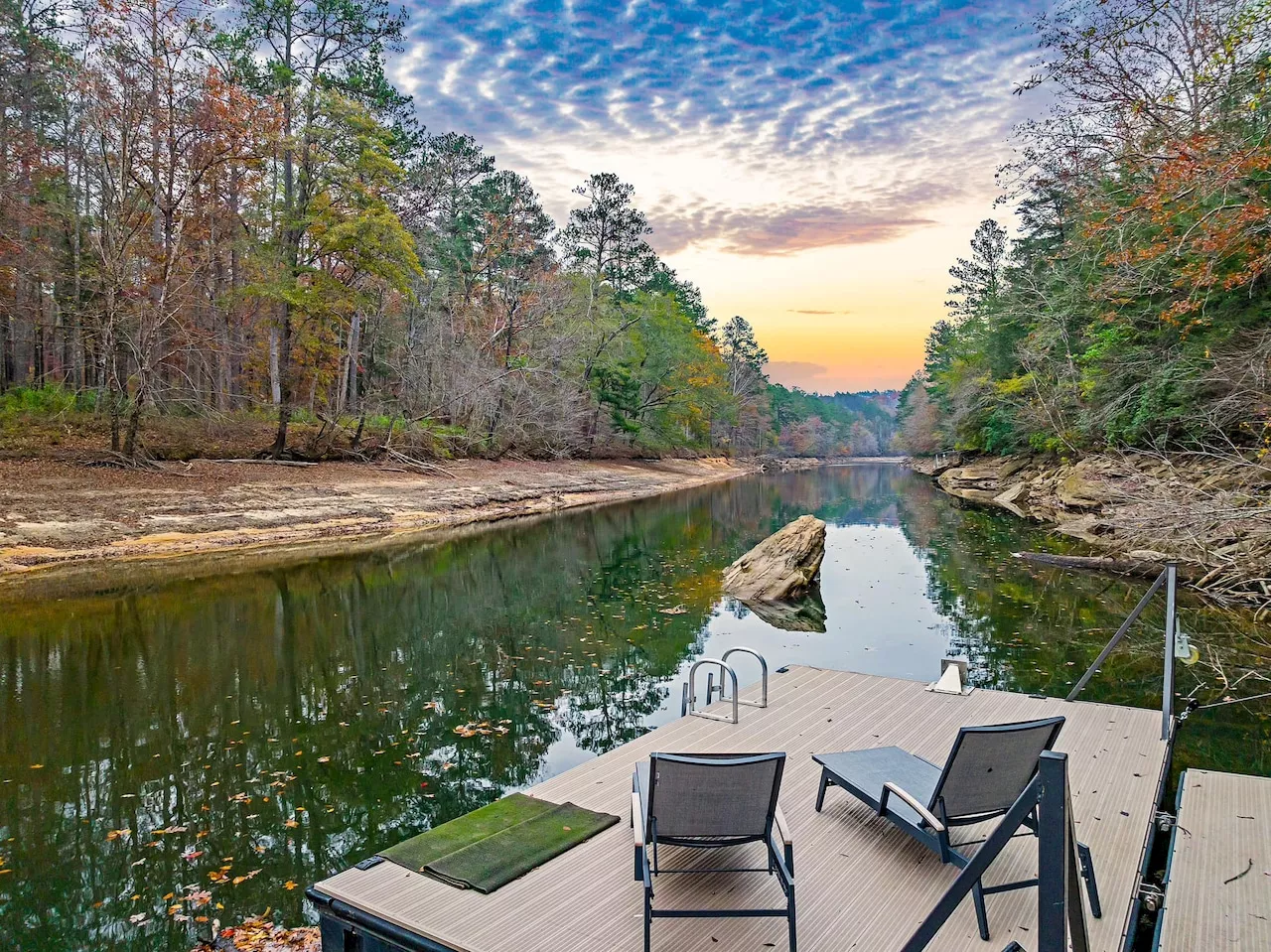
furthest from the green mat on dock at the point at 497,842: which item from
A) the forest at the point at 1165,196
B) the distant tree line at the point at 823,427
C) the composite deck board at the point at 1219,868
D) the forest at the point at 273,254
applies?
the distant tree line at the point at 823,427

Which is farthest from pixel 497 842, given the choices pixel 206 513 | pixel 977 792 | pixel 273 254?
pixel 273 254

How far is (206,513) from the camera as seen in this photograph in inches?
792

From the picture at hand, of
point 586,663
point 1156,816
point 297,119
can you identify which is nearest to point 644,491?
point 297,119

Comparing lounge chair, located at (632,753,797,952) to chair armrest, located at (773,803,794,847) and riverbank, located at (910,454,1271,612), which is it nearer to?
chair armrest, located at (773,803,794,847)

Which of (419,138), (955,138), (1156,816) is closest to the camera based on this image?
(1156,816)

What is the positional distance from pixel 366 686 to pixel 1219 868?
8.70m

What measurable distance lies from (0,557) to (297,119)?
17826 millimetres

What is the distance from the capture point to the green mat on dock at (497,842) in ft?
14.6

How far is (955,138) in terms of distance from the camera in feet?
73.2

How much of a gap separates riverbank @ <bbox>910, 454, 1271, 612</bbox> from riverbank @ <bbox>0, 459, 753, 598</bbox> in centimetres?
1751

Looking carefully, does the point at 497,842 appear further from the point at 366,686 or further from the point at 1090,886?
the point at 366,686

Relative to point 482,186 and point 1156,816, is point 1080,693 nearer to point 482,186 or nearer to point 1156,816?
point 1156,816

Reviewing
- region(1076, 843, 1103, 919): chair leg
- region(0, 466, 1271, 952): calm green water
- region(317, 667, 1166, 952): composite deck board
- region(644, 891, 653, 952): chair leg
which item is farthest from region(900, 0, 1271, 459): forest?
region(644, 891, 653, 952): chair leg

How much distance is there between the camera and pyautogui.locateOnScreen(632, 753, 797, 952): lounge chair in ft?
12.9
